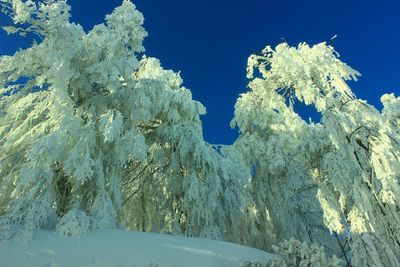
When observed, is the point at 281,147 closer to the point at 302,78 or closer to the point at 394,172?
the point at 302,78

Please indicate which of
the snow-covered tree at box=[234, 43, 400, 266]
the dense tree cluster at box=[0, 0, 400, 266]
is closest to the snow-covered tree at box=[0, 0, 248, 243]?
the dense tree cluster at box=[0, 0, 400, 266]

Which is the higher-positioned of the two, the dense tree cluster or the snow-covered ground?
the dense tree cluster

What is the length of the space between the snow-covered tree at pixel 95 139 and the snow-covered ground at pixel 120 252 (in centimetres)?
37

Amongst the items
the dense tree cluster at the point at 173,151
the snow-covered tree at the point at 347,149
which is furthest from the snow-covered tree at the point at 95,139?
the snow-covered tree at the point at 347,149

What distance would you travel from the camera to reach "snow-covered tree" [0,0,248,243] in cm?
693

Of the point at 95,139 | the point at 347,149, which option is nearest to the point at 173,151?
the point at 95,139

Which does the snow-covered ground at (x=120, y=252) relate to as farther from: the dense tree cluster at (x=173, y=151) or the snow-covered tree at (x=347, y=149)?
the snow-covered tree at (x=347, y=149)

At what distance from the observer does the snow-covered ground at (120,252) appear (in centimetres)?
488

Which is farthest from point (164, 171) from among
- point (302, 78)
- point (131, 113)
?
point (302, 78)

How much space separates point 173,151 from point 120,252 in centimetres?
611

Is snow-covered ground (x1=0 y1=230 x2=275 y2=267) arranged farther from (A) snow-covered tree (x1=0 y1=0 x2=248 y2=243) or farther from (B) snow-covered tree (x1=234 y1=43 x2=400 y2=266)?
(B) snow-covered tree (x1=234 y1=43 x2=400 y2=266)

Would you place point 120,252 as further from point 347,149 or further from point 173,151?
point 173,151

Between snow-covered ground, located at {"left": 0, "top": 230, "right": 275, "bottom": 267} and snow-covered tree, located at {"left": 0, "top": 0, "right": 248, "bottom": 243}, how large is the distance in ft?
1.22

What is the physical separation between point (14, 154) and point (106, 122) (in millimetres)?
1942
